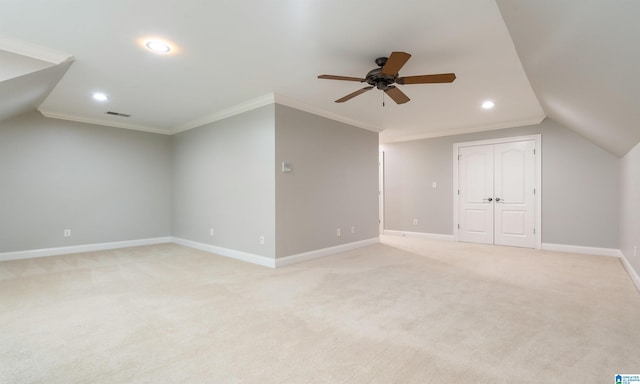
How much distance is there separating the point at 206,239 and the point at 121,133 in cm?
282

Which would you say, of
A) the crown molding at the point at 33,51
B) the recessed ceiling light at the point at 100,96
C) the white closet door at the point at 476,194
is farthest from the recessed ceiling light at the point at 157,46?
the white closet door at the point at 476,194

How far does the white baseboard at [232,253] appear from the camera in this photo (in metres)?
4.42

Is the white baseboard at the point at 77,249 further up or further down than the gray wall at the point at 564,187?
further down

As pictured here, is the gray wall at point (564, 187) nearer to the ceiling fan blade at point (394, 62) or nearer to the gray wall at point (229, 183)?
the gray wall at point (229, 183)

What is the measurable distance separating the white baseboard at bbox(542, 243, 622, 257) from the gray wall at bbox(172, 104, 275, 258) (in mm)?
5048

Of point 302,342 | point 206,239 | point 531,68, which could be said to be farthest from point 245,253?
point 531,68

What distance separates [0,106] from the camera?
3.87m

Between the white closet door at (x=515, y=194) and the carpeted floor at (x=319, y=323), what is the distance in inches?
59.3

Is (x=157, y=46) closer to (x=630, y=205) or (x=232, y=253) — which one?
(x=232, y=253)

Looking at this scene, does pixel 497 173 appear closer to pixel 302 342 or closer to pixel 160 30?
pixel 302 342

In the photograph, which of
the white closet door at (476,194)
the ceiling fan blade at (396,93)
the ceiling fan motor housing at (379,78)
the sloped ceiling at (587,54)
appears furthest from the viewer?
the white closet door at (476,194)

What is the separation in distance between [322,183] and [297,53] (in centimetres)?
245

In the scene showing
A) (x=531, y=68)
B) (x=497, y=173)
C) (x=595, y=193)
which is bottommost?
(x=595, y=193)

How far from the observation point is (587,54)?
207cm
